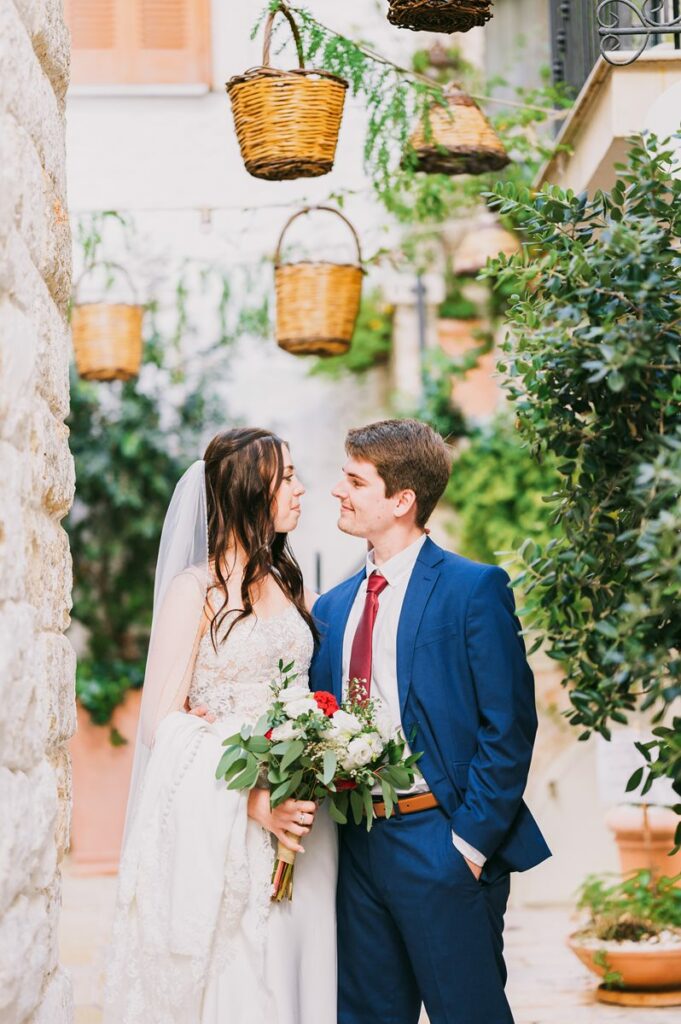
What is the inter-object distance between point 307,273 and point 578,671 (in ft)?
11.6

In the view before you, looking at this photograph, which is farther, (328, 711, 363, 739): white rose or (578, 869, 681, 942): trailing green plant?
(578, 869, 681, 942): trailing green plant

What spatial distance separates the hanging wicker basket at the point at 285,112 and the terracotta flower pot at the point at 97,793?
5.24 meters

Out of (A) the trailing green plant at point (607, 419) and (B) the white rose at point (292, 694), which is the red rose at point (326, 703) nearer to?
(B) the white rose at point (292, 694)

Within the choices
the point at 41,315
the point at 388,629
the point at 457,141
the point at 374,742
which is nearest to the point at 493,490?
the point at 457,141

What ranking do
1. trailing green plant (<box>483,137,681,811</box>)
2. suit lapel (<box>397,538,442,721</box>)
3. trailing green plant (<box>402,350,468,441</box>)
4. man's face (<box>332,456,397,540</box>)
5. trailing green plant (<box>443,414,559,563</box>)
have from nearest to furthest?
trailing green plant (<box>483,137,681,811</box>) → suit lapel (<box>397,538,442,721</box>) → man's face (<box>332,456,397,540</box>) → trailing green plant (<box>443,414,559,563</box>) → trailing green plant (<box>402,350,468,441</box>)

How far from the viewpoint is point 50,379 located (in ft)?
9.40

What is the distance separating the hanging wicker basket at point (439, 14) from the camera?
3826 mm

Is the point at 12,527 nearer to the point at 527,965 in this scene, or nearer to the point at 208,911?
the point at 208,911

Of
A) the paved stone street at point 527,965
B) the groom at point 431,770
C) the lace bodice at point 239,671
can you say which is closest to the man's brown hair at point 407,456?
the groom at point 431,770

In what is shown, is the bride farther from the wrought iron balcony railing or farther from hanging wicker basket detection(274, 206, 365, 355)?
hanging wicker basket detection(274, 206, 365, 355)

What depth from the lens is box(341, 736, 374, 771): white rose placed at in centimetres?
323

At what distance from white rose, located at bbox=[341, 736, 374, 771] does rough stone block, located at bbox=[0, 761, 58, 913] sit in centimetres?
73

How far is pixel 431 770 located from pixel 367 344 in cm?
628

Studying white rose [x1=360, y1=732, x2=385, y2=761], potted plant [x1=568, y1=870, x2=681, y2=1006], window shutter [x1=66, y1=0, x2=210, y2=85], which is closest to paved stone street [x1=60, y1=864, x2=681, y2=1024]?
potted plant [x1=568, y1=870, x2=681, y2=1006]
